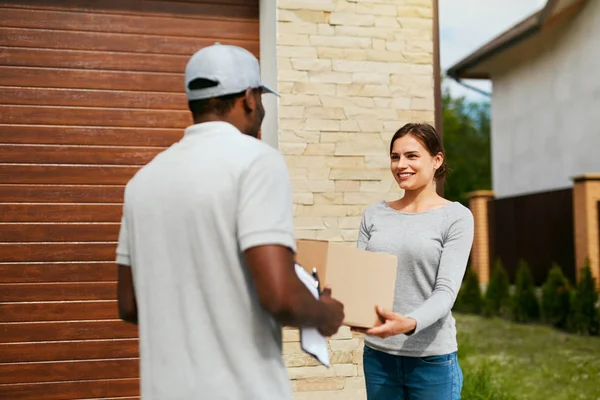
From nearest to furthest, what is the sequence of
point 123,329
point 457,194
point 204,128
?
point 204,128 < point 123,329 < point 457,194

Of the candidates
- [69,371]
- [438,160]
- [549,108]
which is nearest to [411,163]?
[438,160]

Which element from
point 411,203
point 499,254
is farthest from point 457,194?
point 411,203

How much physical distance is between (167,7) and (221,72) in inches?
134

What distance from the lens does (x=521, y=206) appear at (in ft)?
52.0

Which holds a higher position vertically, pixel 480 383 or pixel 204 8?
pixel 204 8

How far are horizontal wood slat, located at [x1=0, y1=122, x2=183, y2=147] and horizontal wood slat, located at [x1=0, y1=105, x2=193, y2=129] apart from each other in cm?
3

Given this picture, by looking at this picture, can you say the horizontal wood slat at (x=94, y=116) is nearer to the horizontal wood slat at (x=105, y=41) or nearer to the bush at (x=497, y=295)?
the horizontal wood slat at (x=105, y=41)

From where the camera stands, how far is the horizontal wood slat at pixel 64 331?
4.68m

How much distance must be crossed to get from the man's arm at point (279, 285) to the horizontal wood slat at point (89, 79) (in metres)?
3.46

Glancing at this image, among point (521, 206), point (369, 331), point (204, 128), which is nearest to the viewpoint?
point (204, 128)

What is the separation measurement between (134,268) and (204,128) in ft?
1.33

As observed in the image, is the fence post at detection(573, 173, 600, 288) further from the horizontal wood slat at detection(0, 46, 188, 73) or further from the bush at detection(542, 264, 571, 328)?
the horizontal wood slat at detection(0, 46, 188, 73)

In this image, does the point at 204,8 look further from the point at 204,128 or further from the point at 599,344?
the point at 599,344

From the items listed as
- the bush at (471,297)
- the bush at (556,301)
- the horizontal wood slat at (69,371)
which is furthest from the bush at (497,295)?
the horizontal wood slat at (69,371)
